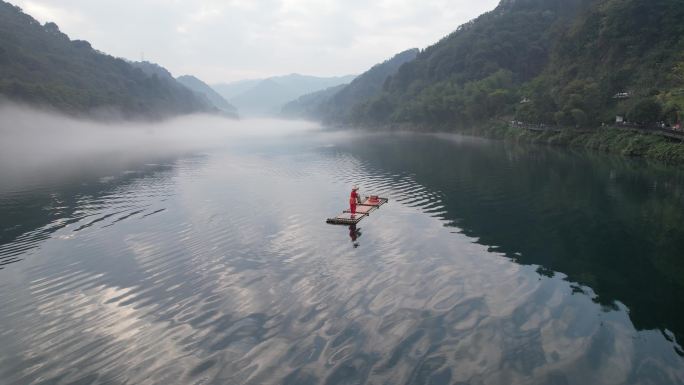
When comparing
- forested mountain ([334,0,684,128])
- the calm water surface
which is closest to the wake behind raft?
the calm water surface

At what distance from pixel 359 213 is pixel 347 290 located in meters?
14.0

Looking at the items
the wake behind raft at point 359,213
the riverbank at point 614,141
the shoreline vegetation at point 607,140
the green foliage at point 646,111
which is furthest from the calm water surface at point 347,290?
the green foliage at point 646,111

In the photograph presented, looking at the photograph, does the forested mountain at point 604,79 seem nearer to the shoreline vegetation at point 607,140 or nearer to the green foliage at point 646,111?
the green foliage at point 646,111

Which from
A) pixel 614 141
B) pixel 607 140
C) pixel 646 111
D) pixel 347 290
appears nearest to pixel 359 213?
pixel 347 290

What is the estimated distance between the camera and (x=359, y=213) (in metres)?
34.7

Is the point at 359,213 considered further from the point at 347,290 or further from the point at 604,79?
the point at 604,79

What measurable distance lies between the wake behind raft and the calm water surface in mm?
713

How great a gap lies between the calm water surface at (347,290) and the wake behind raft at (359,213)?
71 cm

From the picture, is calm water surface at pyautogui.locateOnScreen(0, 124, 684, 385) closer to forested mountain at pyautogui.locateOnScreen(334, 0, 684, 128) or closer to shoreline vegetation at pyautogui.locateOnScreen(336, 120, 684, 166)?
shoreline vegetation at pyautogui.locateOnScreen(336, 120, 684, 166)

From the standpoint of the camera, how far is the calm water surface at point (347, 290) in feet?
49.1

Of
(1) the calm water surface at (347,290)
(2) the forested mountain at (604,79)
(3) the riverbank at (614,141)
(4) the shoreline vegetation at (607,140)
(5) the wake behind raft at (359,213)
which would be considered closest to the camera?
(1) the calm water surface at (347,290)

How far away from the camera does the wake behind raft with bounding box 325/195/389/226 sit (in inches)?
1294

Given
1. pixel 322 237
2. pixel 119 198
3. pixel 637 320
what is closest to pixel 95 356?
pixel 322 237

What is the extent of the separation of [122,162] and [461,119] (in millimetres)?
113017
